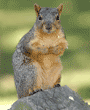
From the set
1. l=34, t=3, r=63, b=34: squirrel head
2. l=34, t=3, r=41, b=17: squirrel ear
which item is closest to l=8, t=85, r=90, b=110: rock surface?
l=34, t=3, r=63, b=34: squirrel head

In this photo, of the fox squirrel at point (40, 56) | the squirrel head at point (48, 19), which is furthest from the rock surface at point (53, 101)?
the squirrel head at point (48, 19)

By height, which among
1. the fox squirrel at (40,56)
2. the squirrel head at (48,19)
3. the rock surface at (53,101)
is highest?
the squirrel head at (48,19)

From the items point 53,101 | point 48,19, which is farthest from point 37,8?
point 53,101

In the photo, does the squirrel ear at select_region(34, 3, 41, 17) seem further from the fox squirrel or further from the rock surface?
the rock surface

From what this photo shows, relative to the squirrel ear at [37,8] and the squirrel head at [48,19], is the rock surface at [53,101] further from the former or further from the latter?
the squirrel ear at [37,8]

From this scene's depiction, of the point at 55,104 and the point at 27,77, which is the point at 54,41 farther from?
the point at 55,104

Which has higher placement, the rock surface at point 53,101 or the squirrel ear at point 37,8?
the squirrel ear at point 37,8

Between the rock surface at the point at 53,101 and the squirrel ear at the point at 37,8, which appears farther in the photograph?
the squirrel ear at the point at 37,8

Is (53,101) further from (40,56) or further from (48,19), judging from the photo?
A: (48,19)
